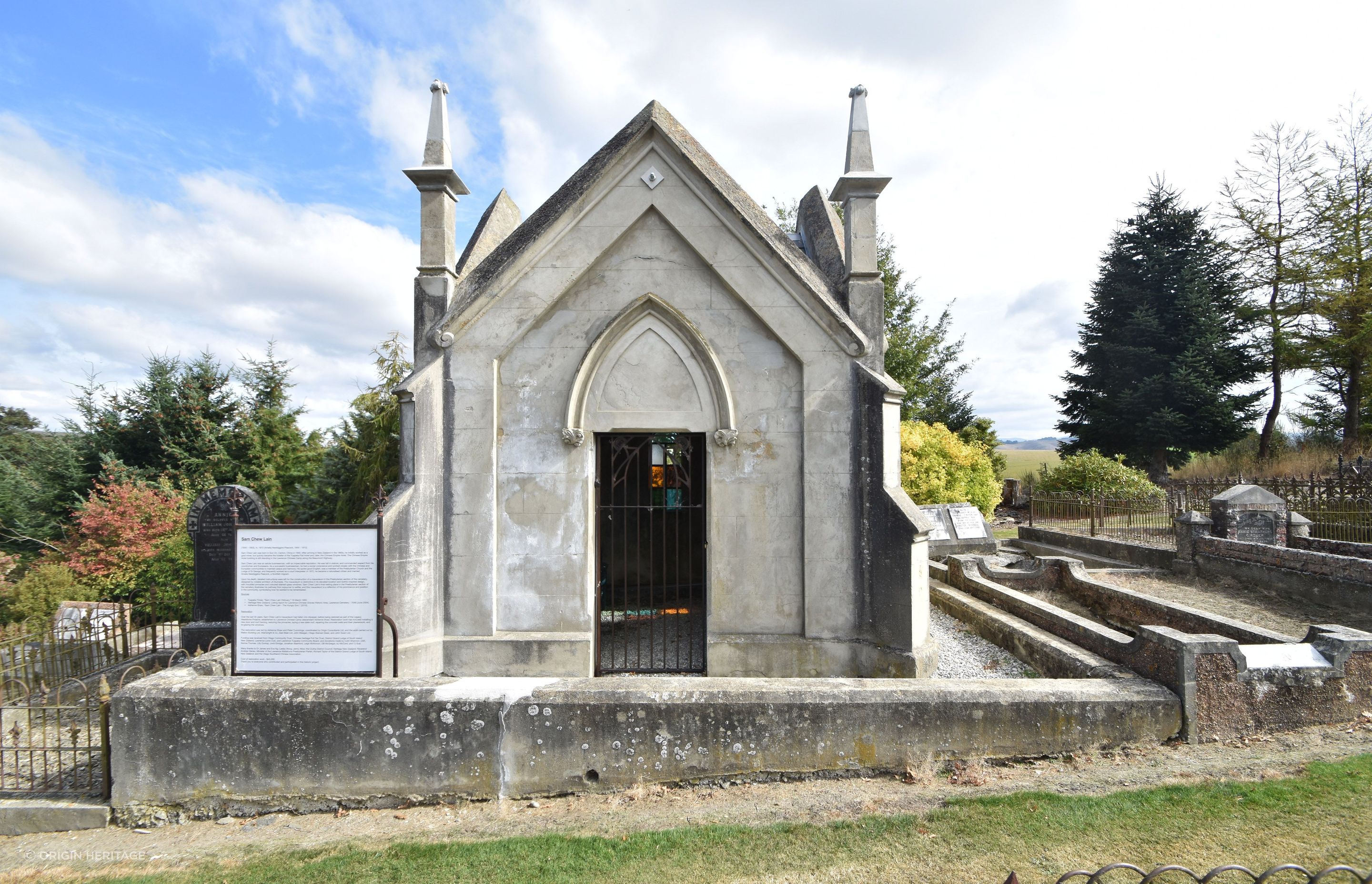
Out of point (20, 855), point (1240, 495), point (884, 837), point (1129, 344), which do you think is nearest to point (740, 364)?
point (884, 837)

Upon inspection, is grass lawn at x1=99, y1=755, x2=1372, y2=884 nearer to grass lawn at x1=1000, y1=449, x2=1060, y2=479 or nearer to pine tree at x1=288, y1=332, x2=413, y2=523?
pine tree at x1=288, y1=332, x2=413, y2=523

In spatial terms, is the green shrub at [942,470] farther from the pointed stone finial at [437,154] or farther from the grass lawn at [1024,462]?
the pointed stone finial at [437,154]

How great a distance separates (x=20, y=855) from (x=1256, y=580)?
16.5 metres

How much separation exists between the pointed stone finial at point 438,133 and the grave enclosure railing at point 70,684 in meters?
5.99

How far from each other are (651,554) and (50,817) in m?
5.49

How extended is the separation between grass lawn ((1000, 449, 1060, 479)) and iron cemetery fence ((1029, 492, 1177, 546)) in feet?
29.6

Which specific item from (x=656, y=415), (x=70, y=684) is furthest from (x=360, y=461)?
(x=656, y=415)

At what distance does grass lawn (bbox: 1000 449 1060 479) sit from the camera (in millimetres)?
41812

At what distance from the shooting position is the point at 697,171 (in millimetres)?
7406

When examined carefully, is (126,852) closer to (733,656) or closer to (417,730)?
(417,730)

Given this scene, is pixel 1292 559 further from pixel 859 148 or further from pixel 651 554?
pixel 651 554

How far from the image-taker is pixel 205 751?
4797 mm

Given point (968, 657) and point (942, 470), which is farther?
point (942, 470)

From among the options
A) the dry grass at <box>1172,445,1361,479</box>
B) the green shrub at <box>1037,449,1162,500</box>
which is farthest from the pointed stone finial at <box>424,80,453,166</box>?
the dry grass at <box>1172,445,1361,479</box>
